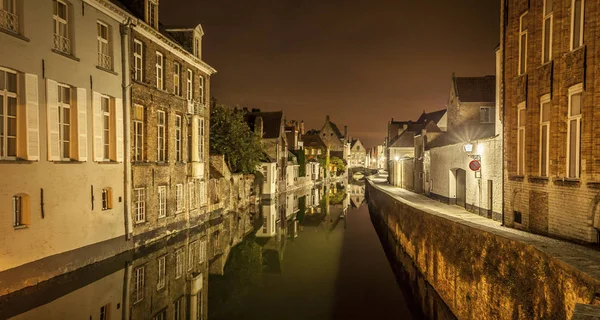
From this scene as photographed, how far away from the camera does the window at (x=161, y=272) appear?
12478mm

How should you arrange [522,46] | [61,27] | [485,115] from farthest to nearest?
1. [485,115]
2. [61,27]
3. [522,46]

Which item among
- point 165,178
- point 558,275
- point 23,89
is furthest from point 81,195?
point 558,275

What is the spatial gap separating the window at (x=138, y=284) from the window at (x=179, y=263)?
115 centimetres

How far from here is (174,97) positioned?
20.0 meters

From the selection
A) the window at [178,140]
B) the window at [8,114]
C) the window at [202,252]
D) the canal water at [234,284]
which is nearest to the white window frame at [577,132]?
the canal water at [234,284]

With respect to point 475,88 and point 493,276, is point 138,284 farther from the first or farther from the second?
point 475,88

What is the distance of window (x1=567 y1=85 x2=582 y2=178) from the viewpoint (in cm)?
897

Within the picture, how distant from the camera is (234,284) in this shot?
1376cm

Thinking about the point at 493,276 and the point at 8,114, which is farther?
the point at 8,114

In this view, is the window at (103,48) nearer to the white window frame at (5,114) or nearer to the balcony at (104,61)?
the balcony at (104,61)

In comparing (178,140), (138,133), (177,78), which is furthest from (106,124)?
(177,78)

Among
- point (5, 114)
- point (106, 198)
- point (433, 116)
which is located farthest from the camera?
point (433, 116)

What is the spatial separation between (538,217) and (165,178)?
1539 centimetres

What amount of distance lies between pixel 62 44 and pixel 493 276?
1369cm
